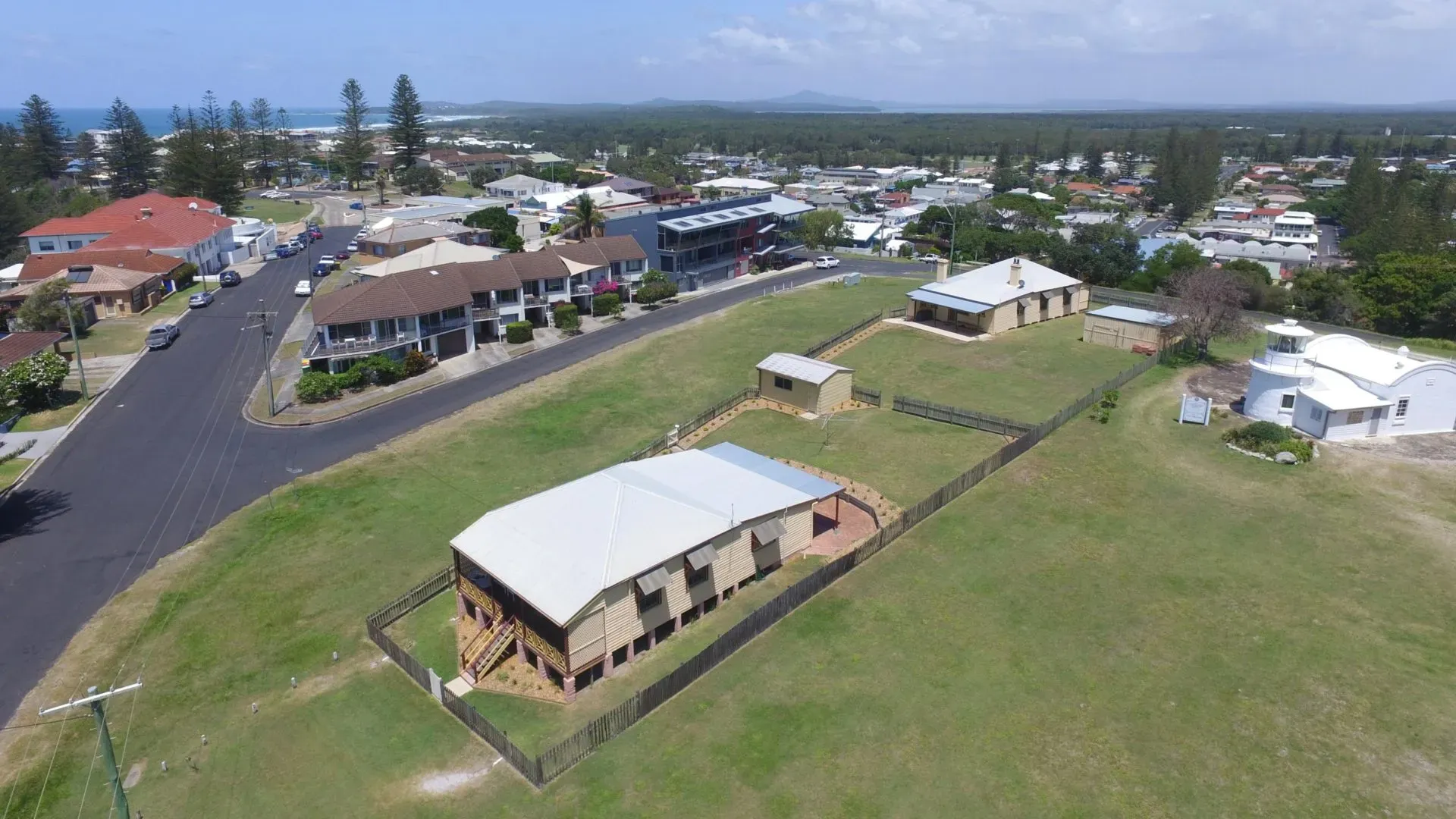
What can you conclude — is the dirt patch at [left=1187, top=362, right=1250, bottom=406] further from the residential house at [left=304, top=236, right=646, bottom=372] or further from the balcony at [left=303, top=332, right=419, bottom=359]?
the balcony at [left=303, top=332, right=419, bottom=359]

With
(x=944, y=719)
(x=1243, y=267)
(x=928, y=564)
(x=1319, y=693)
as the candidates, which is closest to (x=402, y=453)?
(x=928, y=564)

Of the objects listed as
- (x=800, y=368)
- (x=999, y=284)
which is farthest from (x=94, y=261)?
(x=999, y=284)

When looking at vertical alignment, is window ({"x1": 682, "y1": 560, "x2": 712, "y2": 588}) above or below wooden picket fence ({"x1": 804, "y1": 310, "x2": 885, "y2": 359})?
below

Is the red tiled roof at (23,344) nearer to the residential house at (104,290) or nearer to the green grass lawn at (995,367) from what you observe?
the residential house at (104,290)

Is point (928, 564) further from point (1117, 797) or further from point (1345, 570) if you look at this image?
point (1345, 570)

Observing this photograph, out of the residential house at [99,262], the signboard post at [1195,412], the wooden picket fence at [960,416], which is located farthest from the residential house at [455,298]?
the signboard post at [1195,412]

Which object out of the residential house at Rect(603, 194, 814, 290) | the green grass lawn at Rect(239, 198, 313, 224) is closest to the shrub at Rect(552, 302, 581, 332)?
the residential house at Rect(603, 194, 814, 290)
